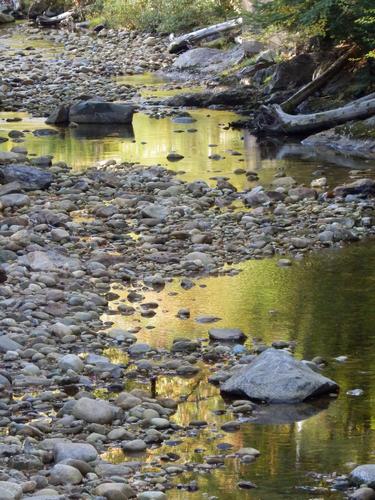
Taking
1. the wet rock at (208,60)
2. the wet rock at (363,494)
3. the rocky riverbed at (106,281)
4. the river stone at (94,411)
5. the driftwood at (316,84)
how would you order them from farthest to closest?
the wet rock at (208,60) < the driftwood at (316,84) < the river stone at (94,411) < the rocky riverbed at (106,281) < the wet rock at (363,494)

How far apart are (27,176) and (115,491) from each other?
26.0 feet

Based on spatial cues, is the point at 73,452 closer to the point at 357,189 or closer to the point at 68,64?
the point at 357,189

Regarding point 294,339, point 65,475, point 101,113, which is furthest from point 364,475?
point 101,113

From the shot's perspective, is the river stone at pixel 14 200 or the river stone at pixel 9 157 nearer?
the river stone at pixel 14 200

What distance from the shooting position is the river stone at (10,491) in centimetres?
449

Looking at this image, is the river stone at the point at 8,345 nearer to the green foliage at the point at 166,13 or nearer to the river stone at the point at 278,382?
the river stone at the point at 278,382

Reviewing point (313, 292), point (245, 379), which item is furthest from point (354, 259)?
point (245, 379)

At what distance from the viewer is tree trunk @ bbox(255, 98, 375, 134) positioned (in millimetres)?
15055

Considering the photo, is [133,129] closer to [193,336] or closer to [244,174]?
[244,174]

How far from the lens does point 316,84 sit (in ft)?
54.3

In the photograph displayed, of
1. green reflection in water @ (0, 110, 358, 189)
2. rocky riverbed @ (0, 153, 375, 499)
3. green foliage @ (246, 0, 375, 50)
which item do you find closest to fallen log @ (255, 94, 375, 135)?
green reflection in water @ (0, 110, 358, 189)

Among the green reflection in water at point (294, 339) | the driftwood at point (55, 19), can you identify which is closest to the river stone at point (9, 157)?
the green reflection in water at point (294, 339)

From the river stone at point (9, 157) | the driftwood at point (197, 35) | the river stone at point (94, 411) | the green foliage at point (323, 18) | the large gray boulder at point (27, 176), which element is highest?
the driftwood at point (197, 35)

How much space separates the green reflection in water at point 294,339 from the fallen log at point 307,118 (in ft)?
18.7
